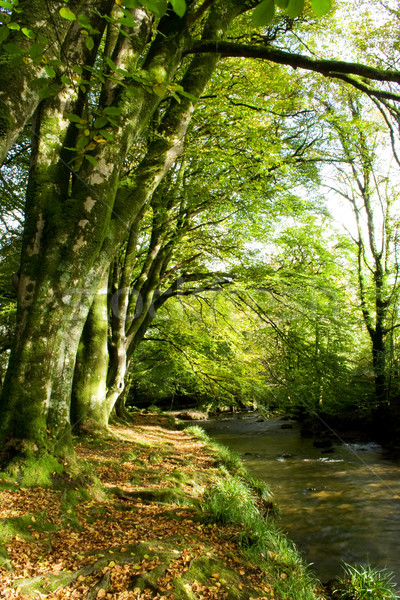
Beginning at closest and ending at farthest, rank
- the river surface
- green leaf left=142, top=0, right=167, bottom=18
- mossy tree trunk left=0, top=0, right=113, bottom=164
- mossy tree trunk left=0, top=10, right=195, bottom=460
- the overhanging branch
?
1. green leaf left=142, top=0, right=167, bottom=18
2. mossy tree trunk left=0, top=0, right=113, bottom=164
3. mossy tree trunk left=0, top=10, right=195, bottom=460
4. the overhanging branch
5. the river surface

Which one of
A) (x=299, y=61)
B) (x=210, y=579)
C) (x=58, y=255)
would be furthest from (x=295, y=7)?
(x=299, y=61)

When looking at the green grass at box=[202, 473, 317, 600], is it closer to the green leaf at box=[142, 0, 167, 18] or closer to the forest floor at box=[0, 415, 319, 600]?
the forest floor at box=[0, 415, 319, 600]

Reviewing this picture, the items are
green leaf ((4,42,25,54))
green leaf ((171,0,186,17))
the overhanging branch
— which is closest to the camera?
green leaf ((171,0,186,17))

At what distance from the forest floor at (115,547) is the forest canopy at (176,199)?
599 millimetres

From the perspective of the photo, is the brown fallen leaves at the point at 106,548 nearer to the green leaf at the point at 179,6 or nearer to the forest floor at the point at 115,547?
the forest floor at the point at 115,547

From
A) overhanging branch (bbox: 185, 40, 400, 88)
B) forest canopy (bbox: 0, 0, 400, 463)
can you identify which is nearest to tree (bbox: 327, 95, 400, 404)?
forest canopy (bbox: 0, 0, 400, 463)

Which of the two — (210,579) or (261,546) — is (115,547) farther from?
(261,546)

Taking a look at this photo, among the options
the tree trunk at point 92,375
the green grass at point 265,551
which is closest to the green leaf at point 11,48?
the green grass at point 265,551

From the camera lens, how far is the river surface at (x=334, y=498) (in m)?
5.17

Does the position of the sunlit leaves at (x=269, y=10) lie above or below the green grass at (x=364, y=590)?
above

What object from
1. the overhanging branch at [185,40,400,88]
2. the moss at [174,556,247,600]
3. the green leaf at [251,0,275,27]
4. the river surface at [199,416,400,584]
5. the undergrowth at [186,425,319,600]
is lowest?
the river surface at [199,416,400,584]

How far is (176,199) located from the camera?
8492 mm

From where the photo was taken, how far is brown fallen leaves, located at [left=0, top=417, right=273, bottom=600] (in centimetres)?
227

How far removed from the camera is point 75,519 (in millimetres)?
3080
